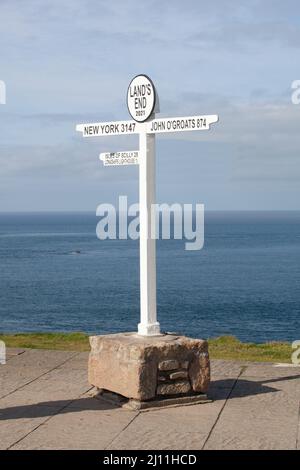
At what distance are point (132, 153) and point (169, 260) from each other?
94.7 metres

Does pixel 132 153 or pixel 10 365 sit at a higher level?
pixel 132 153

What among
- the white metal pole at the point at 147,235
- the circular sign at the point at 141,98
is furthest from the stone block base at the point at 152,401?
the circular sign at the point at 141,98

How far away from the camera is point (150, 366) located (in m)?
9.02

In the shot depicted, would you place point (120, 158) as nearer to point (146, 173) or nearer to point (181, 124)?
point (146, 173)

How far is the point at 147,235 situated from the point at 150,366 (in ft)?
5.28

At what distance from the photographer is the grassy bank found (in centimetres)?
1286

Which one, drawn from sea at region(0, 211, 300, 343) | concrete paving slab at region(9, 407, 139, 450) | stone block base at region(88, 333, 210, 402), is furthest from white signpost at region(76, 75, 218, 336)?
sea at region(0, 211, 300, 343)

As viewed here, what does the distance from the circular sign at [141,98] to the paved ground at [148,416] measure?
3554mm

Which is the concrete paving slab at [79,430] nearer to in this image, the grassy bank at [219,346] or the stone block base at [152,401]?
the stone block base at [152,401]

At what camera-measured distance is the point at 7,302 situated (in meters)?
62.1

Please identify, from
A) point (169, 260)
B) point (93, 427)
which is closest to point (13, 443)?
point (93, 427)

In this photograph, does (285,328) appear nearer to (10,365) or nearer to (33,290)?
(33,290)

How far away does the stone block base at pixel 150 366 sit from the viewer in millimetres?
9023

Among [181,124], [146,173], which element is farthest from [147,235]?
[181,124]
